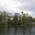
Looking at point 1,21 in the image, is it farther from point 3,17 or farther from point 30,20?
point 30,20

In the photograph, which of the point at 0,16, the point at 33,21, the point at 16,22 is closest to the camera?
the point at 0,16

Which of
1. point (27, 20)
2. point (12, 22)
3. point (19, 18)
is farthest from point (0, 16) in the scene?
point (27, 20)

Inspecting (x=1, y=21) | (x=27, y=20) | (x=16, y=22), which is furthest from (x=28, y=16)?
(x=1, y=21)

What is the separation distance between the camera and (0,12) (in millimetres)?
30906

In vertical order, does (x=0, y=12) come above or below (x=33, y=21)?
above

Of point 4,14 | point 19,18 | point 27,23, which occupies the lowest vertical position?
point 27,23

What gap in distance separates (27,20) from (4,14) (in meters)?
12.0

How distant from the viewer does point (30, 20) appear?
33594mm

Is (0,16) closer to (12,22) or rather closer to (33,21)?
(12,22)

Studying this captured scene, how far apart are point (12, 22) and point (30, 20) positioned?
9482 mm

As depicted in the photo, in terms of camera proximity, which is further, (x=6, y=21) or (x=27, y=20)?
(x=27, y=20)

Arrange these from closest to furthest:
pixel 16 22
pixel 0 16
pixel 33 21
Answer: pixel 0 16, pixel 16 22, pixel 33 21

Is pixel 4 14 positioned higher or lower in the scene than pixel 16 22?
higher

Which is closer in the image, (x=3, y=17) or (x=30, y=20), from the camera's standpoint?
(x=3, y=17)
